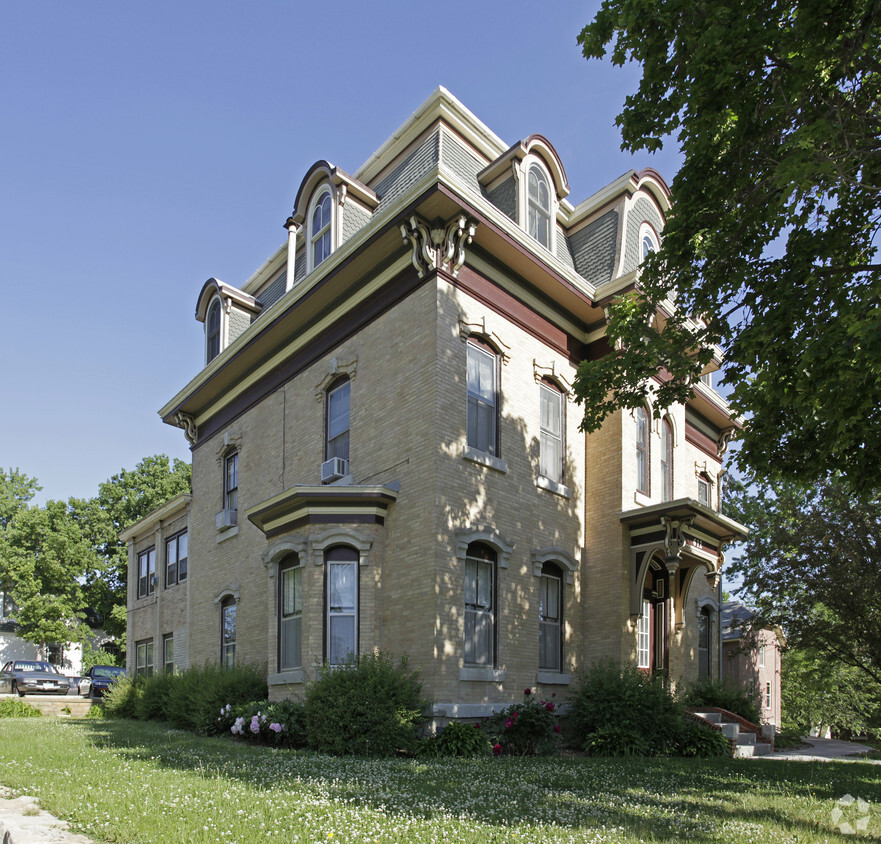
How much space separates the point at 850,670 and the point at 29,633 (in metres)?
40.6

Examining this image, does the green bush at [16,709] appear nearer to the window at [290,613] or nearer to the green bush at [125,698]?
the green bush at [125,698]

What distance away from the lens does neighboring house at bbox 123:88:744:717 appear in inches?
579

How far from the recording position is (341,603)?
49.4ft

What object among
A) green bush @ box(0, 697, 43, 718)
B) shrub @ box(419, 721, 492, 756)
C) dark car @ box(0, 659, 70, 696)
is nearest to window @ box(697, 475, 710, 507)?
shrub @ box(419, 721, 492, 756)

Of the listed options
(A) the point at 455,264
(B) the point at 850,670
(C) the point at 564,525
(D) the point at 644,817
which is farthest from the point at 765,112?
(B) the point at 850,670

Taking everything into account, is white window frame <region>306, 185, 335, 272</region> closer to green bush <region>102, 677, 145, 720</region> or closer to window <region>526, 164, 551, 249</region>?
window <region>526, 164, 551, 249</region>

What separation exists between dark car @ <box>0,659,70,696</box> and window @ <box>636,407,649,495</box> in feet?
82.3

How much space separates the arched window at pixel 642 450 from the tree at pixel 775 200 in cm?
677

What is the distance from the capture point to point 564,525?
17.1 meters

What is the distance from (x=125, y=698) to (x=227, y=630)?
163 inches

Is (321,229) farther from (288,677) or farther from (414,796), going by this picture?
(414,796)

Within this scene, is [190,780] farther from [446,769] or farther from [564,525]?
[564,525]

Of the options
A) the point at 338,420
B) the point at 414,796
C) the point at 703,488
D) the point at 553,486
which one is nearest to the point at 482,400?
the point at 553,486

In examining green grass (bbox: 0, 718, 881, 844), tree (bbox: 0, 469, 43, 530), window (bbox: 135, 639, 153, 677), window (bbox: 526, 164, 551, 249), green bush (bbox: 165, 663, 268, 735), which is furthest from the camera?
tree (bbox: 0, 469, 43, 530)
